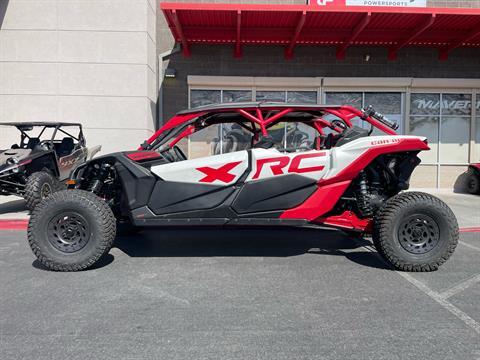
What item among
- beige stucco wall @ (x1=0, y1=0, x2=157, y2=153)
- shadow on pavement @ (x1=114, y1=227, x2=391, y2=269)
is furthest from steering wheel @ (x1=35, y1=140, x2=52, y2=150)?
shadow on pavement @ (x1=114, y1=227, x2=391, y2=269)

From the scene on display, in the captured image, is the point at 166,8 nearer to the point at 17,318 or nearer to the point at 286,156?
the point at 286,156

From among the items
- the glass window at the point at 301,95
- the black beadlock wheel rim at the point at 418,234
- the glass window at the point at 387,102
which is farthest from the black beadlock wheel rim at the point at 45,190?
the glass window at the point at 387,102

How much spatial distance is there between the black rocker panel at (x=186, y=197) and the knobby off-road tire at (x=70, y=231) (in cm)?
55

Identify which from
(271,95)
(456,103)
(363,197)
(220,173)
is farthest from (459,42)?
(220,173)

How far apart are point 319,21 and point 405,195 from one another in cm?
742

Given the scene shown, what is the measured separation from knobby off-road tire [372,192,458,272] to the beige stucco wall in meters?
7.60

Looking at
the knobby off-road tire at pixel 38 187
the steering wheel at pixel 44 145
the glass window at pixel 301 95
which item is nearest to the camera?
the knobby off-road tire at pixel 38 187

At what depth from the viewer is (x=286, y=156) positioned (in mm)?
4562

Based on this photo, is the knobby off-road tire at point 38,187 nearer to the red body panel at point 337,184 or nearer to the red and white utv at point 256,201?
the red and white utv at point 256,201

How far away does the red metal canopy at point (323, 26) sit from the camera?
9984 millimetres

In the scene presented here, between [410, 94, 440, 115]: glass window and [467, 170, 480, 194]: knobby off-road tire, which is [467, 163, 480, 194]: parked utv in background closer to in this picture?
[467, 170, 480, 194]: knobby off-road tire

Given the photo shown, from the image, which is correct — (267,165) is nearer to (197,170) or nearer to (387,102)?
(197,170)

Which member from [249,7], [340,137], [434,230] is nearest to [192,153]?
[249,7]

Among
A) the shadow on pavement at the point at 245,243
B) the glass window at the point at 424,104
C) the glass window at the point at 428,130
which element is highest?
the glass window at the point at 424,104
